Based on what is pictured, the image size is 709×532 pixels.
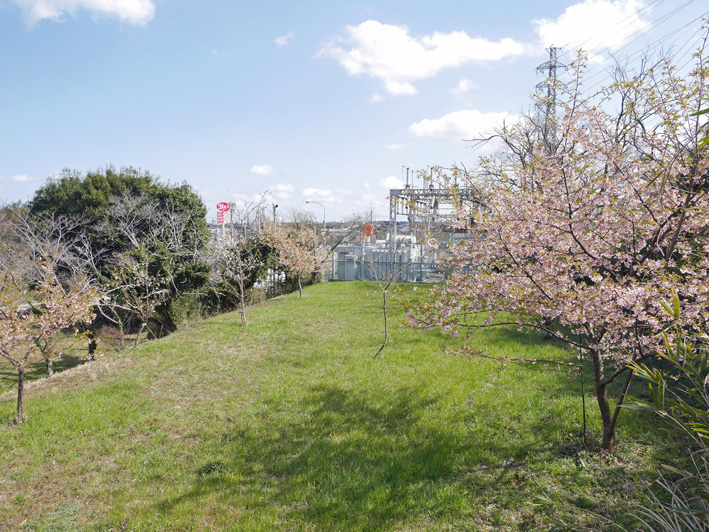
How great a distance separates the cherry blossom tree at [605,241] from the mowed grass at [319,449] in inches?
39.6

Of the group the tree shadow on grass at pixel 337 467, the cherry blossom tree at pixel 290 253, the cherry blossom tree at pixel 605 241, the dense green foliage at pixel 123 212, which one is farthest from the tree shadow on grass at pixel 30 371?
the cherry blossom tree at pixel 605 241

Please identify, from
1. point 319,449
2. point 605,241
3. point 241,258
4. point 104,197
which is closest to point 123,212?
point 104,197

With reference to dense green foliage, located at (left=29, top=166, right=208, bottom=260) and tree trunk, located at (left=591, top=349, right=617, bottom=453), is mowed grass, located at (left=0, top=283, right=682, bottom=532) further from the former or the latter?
dense green foliage, located at (left=29, top=166, right=208, bottom=260)

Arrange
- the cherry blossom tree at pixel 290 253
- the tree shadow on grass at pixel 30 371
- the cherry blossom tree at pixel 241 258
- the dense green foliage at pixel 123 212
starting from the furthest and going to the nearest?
the cherry blossom tree at pixel 290 253 < the dense green foliage at pixel 123 212 < the cherry blossom tree at pixel 241 258 < the tree shadow on grass at pixel 30 371

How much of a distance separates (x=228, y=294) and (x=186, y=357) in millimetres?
7809

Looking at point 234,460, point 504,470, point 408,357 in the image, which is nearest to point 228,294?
point 408,357

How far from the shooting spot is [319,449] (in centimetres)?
480

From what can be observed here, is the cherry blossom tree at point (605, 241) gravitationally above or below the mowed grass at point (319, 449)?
above

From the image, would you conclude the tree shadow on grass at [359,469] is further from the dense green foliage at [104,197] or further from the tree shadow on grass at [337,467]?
the dense green foliage at [104,197]

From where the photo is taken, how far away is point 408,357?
26.5 ft

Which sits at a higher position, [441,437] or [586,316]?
[586,316]

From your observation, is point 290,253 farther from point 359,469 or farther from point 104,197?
point 359,469

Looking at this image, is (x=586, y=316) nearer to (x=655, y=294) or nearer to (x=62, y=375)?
(x=655, y=294)

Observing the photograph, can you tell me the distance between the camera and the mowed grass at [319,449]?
12.1 feet
